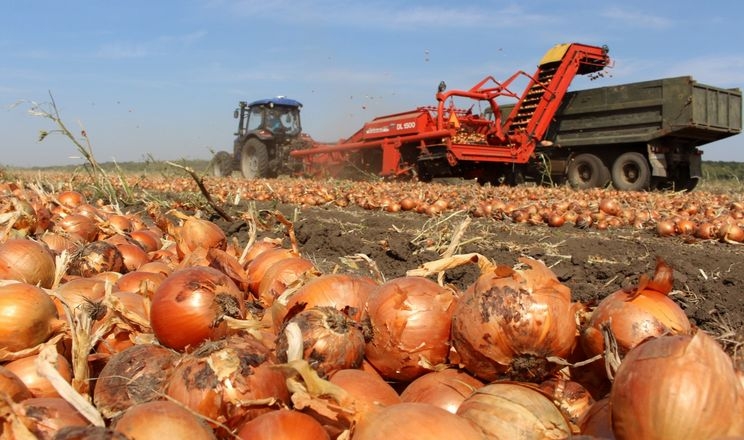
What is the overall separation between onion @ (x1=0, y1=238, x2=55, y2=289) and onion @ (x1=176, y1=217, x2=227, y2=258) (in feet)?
2.36

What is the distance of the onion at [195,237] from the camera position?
330 centimetres

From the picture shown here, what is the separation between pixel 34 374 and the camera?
156 centimetres

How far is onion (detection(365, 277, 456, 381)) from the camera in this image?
1554mm

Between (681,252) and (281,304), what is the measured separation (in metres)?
4.48

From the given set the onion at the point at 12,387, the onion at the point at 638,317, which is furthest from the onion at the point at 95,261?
the onion at the point at 638,317

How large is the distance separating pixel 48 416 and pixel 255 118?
59.3ft

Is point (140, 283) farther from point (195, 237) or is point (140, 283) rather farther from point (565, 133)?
point (565, 133)

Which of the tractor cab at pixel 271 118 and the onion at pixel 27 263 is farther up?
the tractor cab at pixel 271 118

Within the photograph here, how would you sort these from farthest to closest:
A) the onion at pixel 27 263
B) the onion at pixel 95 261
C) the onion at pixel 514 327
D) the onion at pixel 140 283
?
the onion at pixel 95 261 → the onion at pixel 27 263 → the onion at pixel 140 283 → the onion at pixel 514 327

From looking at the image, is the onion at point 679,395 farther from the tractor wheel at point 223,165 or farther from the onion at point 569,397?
the tractor wheel at point 223,165

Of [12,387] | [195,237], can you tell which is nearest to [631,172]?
[195,237]

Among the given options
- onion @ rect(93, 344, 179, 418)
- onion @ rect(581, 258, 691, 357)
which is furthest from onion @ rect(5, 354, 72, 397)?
onion @ rect(581, 258, 691, 357)

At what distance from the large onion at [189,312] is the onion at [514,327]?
700 millimetres

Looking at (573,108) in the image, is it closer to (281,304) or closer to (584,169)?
(584,169)
